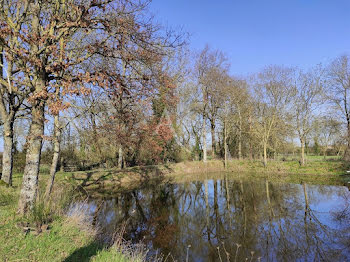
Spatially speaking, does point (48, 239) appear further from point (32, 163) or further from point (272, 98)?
point (272, 98)

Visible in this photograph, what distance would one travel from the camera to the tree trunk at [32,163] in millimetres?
5746

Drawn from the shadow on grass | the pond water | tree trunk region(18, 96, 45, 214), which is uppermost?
tree trunk region(18, 96, 45, 214)

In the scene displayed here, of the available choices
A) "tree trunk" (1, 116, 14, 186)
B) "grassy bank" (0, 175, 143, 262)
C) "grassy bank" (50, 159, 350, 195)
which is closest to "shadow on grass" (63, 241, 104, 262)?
"grassy bank" (0, 175, 143, 262)

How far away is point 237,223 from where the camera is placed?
8531mm

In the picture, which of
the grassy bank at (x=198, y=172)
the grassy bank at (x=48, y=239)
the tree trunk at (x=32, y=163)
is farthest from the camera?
the grassy bank at (x=198, y=172)

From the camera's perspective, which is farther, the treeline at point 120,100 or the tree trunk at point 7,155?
the tree trunk at point 7,155

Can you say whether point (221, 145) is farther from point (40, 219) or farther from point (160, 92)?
point (40, 219)

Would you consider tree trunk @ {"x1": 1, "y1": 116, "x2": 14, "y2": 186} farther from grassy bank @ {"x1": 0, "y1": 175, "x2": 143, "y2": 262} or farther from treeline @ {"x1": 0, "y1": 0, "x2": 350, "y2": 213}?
grassy bank @ {"x1": 0, "y1": 175, "x2": 143, "y2": 262}

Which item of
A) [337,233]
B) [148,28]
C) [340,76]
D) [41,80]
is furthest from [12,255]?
[340,76]

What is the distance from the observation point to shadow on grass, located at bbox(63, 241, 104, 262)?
3.96 metres

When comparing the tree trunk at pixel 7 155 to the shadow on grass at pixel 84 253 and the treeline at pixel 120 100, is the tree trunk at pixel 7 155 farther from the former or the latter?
the shadow on grass at pixel 84 253

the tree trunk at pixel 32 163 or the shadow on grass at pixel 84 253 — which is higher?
the tree trunk at pixel 32 163

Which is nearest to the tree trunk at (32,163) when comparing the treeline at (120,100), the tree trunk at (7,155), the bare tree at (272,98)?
the treeline at (120,100)

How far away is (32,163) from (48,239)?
2.32 meters
